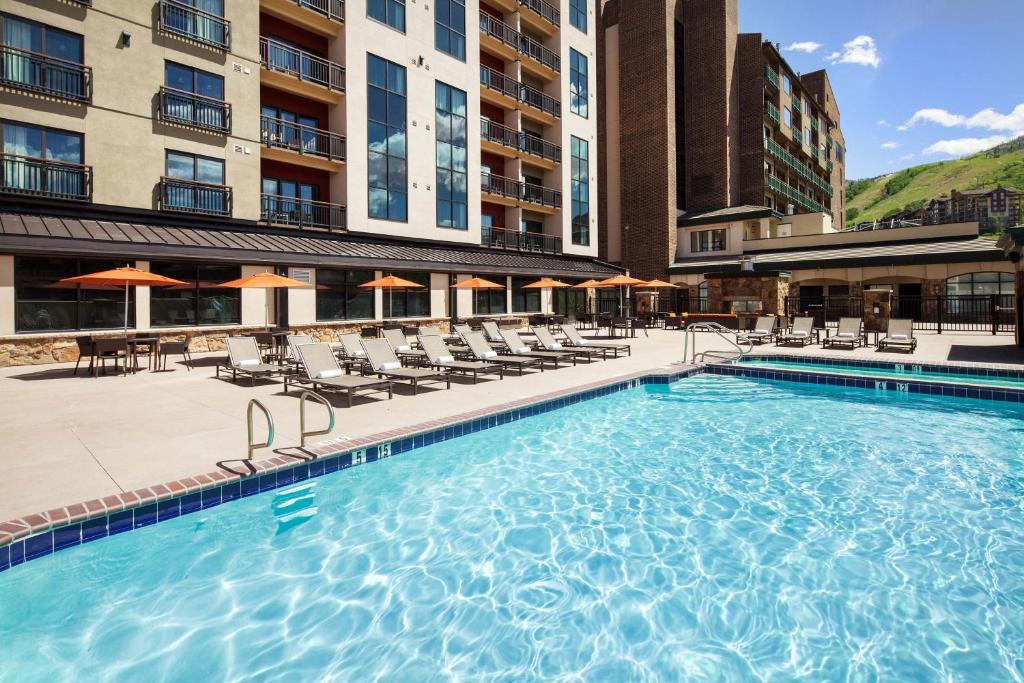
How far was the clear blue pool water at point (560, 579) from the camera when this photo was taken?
3193 mm

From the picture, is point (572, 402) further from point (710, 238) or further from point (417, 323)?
point (710, 238)

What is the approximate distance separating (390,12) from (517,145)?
9.05 metres

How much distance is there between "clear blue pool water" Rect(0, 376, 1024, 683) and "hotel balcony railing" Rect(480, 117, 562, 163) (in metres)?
24.7

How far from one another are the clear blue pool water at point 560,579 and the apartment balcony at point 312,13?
20.1 metres

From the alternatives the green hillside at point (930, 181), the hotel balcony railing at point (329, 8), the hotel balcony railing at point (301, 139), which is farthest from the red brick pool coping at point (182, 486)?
the green hillside at point (930, 181)

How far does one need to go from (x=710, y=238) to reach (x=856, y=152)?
6038 cm

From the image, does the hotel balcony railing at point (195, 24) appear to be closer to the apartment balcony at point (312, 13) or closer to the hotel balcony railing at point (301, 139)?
the apartment balcony at point (312, 13)

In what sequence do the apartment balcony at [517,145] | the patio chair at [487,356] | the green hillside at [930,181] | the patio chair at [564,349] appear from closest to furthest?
1. the patio chair at [487,356]
2. the patio chair at [564,349]
3. the apartment balcony at [517,145]
4. the green hillside at [930,181]

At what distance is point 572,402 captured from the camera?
908 centimetres

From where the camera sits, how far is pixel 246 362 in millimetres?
11461

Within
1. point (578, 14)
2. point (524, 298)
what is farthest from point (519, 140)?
point (578, 14)

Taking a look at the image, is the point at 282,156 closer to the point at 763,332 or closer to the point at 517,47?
the point at 517,47

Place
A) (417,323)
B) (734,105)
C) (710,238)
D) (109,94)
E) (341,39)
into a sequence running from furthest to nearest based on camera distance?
(734,105), (710,238), (417,323), (341,39), (109,94)

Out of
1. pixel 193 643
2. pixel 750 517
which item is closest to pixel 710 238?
pixel 750 517
